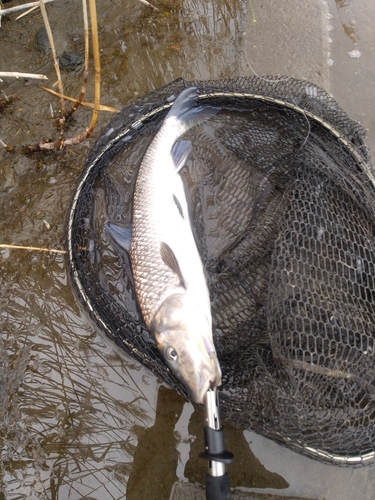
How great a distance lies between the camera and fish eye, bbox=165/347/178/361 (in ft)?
7.29

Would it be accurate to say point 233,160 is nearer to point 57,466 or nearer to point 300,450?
point 300,450

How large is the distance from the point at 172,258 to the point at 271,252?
0.69 m

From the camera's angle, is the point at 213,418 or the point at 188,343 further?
the point at 188,343

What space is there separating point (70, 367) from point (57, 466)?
2.14ft

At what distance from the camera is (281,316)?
221cm

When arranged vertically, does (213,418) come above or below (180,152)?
below

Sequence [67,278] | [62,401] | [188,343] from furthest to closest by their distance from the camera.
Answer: [67,278] < [62,401] < [188,343]

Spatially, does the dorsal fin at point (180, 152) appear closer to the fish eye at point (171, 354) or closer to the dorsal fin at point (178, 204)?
the dorsal fin at point (178, 204)

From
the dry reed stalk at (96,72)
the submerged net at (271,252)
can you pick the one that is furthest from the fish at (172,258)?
the dry reed stalk at (96,72)

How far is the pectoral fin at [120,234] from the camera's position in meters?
2.83

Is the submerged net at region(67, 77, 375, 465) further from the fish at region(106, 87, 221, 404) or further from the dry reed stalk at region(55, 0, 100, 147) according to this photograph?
the dry reed stalk at region(55, 0, 100, 147)

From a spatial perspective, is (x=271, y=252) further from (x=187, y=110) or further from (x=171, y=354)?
(x=187, y=110)

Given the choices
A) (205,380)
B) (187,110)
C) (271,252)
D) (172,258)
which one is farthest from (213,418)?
(187,110)

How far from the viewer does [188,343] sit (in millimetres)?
2197
